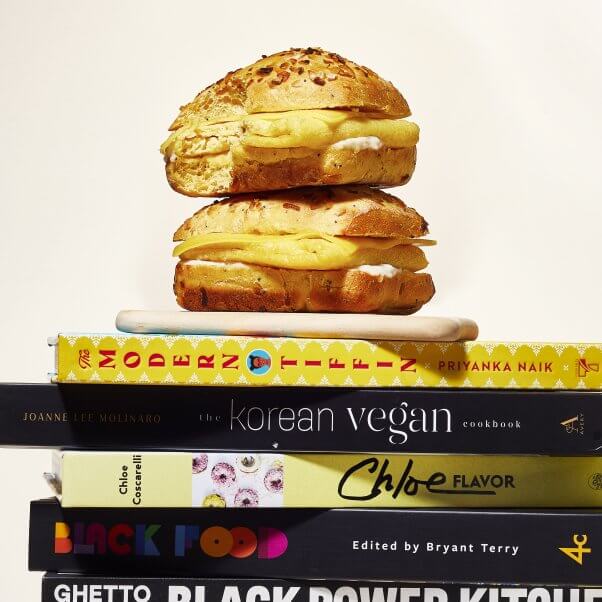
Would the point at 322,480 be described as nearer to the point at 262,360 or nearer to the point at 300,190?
the point at 262,360

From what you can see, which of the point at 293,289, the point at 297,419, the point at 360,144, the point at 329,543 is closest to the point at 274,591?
the point at 329,543

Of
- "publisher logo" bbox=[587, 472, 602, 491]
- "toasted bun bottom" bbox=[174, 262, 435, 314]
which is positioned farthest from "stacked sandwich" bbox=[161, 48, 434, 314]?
"publisher logo" bbox=[587, 472, 602, 491]

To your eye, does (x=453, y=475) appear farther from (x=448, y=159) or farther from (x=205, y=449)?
(x=448, y=159)

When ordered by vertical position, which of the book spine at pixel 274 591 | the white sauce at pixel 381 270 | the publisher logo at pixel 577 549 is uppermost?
the white sauce at pixel 381 270

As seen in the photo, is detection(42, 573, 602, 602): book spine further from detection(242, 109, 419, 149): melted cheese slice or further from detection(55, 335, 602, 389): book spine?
detection(242, 109, 419, 149): melted cheese slice

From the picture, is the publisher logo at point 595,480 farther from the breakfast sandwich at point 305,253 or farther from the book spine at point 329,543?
the breakfast sandwich at point 305,253

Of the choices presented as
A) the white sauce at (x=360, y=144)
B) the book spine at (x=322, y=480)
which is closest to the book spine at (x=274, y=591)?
the book spine at (x=322, y=480)

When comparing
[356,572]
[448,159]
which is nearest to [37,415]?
[356,572]
